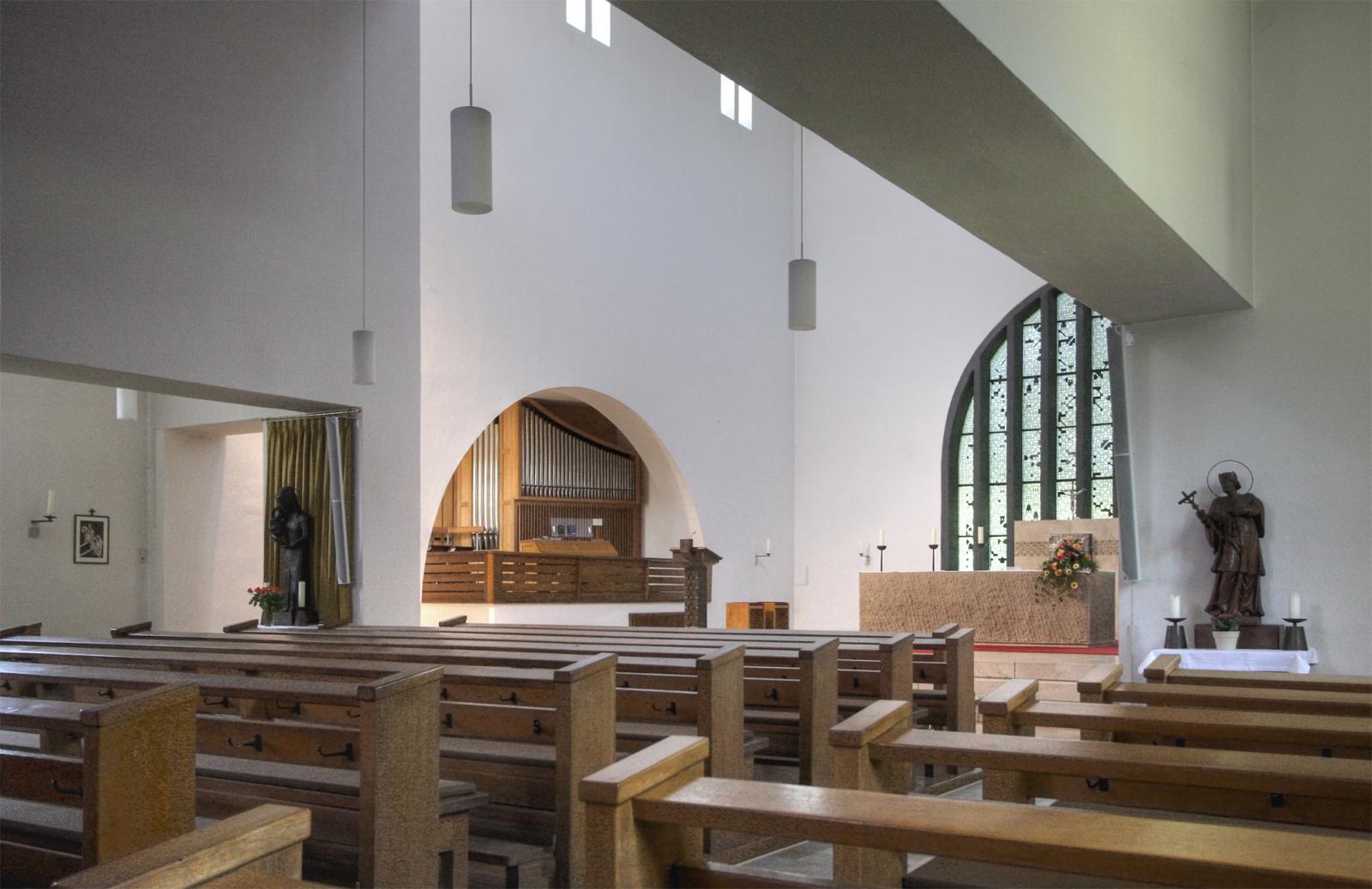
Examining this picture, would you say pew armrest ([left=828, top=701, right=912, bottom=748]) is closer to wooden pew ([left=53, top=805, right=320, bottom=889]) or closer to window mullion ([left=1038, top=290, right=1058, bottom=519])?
wooden pew ([left=53, top=805, right=320, bottom=889])

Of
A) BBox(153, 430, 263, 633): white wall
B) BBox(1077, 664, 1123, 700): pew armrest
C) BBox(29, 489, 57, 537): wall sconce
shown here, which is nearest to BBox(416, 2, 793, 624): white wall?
BBox(153, 430, 263, 633): white wall

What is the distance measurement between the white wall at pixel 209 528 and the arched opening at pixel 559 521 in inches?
64.4

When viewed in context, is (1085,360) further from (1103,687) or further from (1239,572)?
(1103,687)

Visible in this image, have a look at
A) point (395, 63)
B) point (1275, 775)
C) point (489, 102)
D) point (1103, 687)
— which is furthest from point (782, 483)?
point (1275, 775)

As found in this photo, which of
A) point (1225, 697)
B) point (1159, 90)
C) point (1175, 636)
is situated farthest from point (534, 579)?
point (1225, 697)

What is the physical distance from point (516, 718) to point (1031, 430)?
30.9 feet

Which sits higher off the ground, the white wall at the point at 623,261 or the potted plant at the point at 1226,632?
the white wall at the point at 623,261

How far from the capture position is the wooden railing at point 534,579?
10852 mm

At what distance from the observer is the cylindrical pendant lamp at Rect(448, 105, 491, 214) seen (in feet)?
18.6

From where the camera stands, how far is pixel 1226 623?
231 inches

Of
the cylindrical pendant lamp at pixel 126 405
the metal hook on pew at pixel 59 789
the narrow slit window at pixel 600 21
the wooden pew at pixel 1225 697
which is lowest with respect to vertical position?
the metal hook on pew at pixel 59 789

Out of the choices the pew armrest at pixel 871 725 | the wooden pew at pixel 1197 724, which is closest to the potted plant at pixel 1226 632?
the wooden pew at pixel 1197 724

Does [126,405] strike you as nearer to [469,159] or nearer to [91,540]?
[91,540]

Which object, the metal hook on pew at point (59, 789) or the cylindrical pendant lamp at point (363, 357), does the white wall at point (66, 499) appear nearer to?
the cylindrical pendant lamp at point (363, 357)
